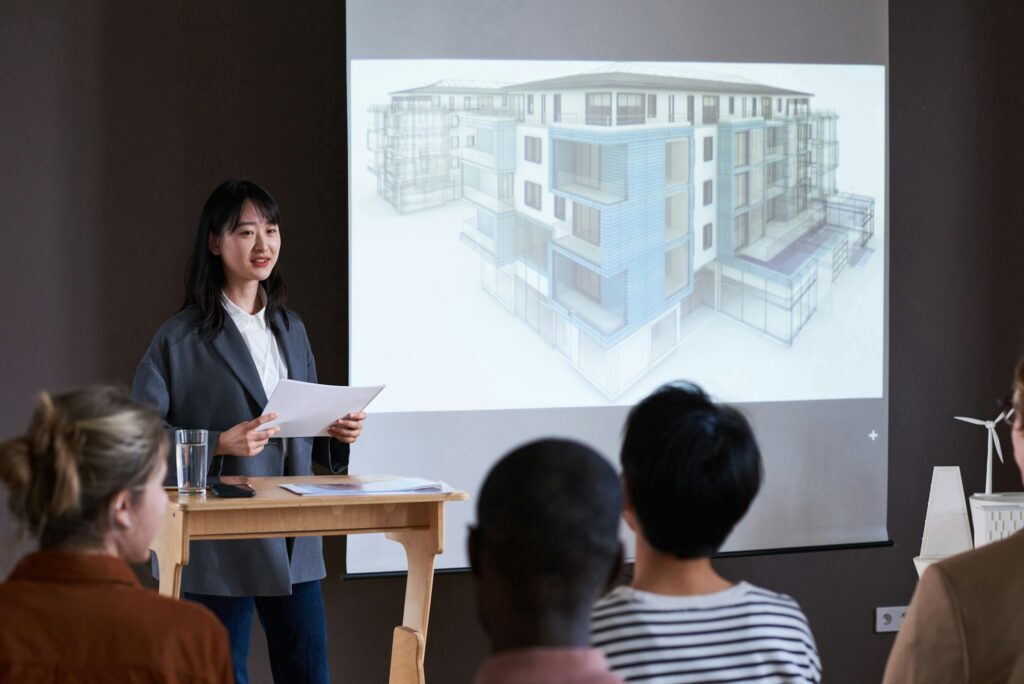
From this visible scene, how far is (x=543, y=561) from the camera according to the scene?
92 centimetres

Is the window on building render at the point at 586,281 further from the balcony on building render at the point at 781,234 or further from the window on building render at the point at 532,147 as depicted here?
the balcony on building render at the point at 781,234

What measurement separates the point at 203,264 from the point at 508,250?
0.99m

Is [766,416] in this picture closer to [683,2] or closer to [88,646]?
[683,2]

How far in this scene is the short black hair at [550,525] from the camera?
36.3 inches

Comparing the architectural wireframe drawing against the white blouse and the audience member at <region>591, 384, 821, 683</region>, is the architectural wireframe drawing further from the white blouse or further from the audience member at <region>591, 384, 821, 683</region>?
the audience member at <region>591, 384, 821, 683</region>

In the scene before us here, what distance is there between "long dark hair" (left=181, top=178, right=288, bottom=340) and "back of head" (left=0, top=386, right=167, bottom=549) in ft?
4.41

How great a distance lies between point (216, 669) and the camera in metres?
1.25

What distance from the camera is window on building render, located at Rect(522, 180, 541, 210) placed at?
3.31m

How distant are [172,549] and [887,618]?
2.61 metres

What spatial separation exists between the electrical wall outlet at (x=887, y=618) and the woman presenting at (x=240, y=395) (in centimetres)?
208

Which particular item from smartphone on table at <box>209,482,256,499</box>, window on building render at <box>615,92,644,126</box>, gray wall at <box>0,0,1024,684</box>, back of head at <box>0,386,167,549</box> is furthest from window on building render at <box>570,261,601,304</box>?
back of head at <box>0,386,167,549</box>

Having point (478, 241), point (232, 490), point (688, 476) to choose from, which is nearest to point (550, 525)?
point (688, 476)

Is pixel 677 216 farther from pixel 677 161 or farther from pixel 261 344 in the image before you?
pixel 261 344

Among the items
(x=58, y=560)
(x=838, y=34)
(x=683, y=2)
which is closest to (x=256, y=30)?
(x=683, y=2)
